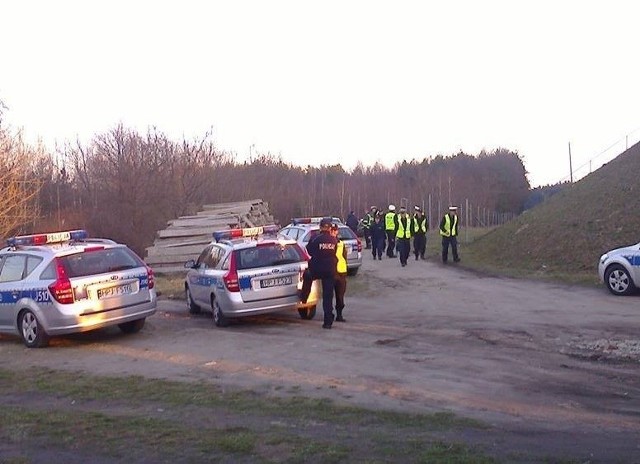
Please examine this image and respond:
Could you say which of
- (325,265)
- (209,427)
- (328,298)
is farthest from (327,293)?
(209,427)

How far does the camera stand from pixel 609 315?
14.0 metres

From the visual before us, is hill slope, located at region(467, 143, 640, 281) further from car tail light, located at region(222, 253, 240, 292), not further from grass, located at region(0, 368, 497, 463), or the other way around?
grass, located at region(0, 368, 497, 463)

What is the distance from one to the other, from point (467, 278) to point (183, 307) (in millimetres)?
7598

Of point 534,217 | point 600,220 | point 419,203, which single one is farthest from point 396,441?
point 419,203

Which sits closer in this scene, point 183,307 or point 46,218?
point 183,307

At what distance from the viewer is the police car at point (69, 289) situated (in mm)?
12570

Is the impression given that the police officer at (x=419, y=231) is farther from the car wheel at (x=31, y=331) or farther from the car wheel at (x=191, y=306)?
the car wheel at (x=31, y=331)

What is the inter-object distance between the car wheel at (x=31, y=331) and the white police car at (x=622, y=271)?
1094 cm

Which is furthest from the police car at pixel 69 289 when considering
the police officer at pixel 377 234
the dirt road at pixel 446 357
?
the police officer at pixel 377 234

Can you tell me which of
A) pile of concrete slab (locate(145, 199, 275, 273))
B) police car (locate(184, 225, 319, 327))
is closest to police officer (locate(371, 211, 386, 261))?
pile of concrete slab (locate(145, 199, 275, 273))

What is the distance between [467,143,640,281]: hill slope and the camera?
22672mm

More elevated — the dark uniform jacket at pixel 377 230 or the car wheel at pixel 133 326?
the dark uniform jacket at pixel 377 230

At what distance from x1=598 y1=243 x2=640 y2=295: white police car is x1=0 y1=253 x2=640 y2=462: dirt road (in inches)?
15.0

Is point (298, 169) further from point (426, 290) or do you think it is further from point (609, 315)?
point (609, 315)
